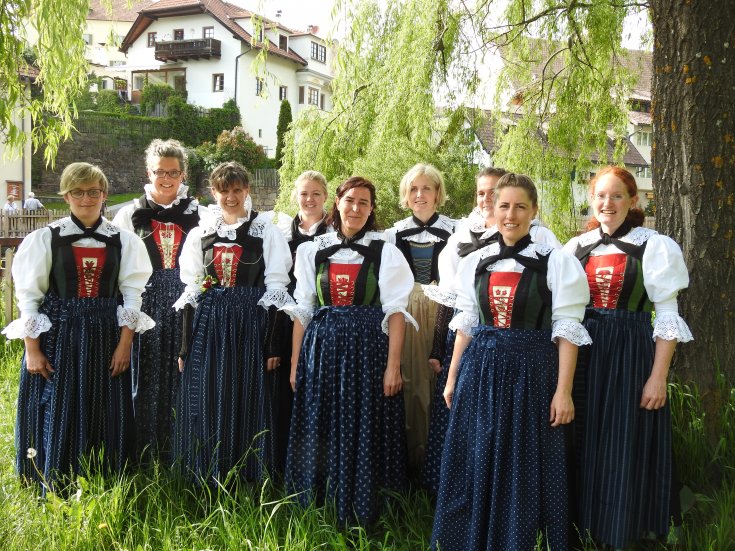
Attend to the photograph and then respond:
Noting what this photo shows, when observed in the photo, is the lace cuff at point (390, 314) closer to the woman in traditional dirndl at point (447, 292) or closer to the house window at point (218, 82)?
the woman in traditional dirndl at point (447, 292)

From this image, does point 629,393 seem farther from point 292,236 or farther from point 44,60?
point 44,60

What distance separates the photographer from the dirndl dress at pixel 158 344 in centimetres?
408

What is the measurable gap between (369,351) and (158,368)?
1.43m

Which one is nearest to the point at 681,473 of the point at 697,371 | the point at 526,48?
the point at 697,371

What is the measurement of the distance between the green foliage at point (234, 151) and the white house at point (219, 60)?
4433 millimetres

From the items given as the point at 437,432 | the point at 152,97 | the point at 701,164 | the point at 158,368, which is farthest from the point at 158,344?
the point at 152,97

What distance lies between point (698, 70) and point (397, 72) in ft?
12.2

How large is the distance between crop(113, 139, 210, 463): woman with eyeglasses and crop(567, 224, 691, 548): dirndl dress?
2.27 meters

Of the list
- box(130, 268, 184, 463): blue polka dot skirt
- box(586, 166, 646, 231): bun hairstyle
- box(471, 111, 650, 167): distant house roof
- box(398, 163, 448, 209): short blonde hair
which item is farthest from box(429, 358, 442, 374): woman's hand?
box(471, 111, 650, 167): distant house roof

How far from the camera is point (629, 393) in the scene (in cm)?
295

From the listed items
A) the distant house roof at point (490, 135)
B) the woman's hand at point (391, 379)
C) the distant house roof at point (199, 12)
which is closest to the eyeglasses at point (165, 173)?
the woman's hand at point (391, 379)

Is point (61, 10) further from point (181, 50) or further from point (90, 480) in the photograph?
point (181, 50)

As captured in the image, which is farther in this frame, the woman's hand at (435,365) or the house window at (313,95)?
the house window at (313,95)

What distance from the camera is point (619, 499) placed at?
2900mm
